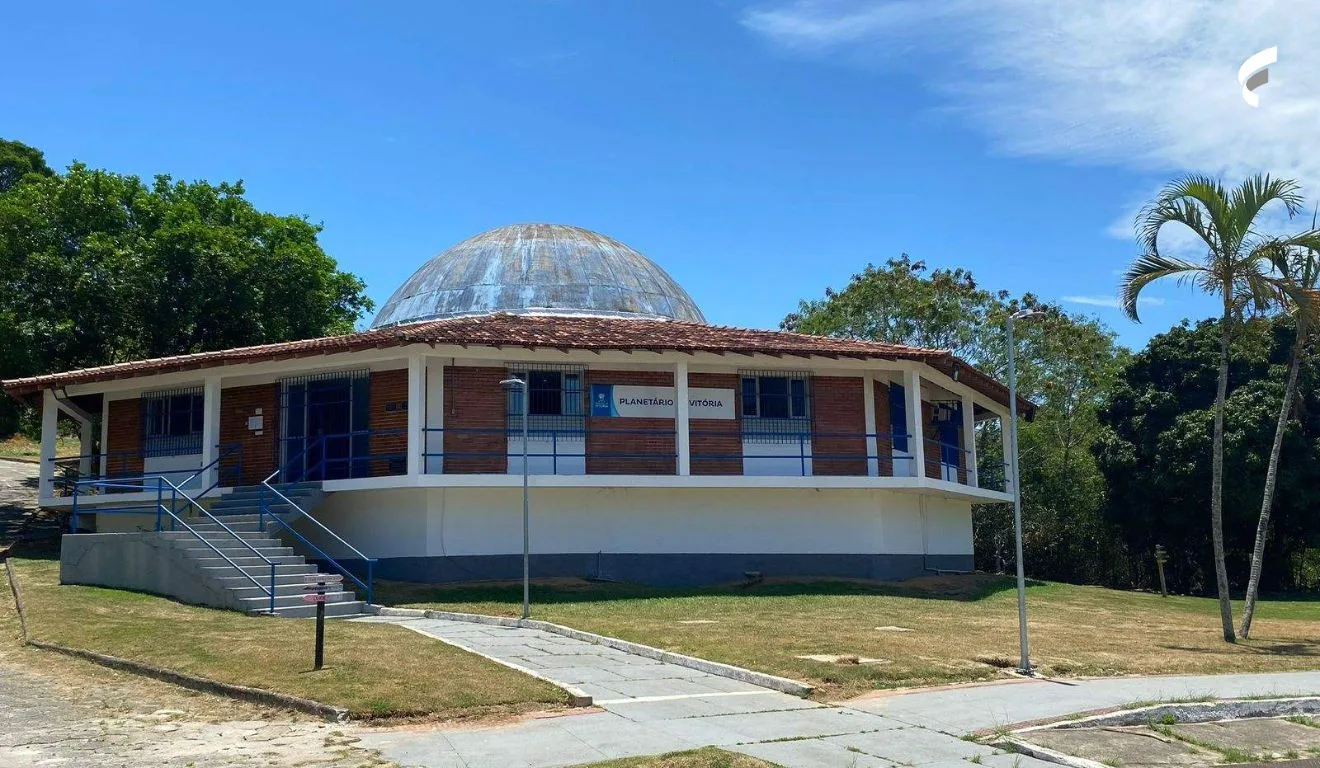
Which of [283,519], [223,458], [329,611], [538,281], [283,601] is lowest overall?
[329,611]

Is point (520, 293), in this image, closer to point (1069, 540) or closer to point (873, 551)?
point (873, 551)

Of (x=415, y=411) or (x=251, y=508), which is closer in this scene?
(x=251, y=508)

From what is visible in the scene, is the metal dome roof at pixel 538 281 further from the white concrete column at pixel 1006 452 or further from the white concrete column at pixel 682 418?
the white concrete column at pixel 1006 452

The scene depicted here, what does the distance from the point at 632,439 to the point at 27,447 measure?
38954mm

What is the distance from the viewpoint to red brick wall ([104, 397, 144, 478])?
2741 cm

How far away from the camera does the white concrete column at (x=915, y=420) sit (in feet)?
84.3

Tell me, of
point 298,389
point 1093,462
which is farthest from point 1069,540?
point 298,389

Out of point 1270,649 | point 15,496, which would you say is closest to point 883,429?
point 1270,649

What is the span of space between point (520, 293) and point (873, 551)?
38.6ft

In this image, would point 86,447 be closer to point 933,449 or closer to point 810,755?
point 933,449

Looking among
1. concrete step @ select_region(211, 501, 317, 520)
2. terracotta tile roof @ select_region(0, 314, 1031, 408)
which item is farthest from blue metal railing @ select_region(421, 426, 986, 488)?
concrete step @ select_region(211, 501, 317, 520)

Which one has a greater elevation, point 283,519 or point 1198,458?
point 1198,458

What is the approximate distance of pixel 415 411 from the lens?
922 inches

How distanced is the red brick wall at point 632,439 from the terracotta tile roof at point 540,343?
3.23 feet
